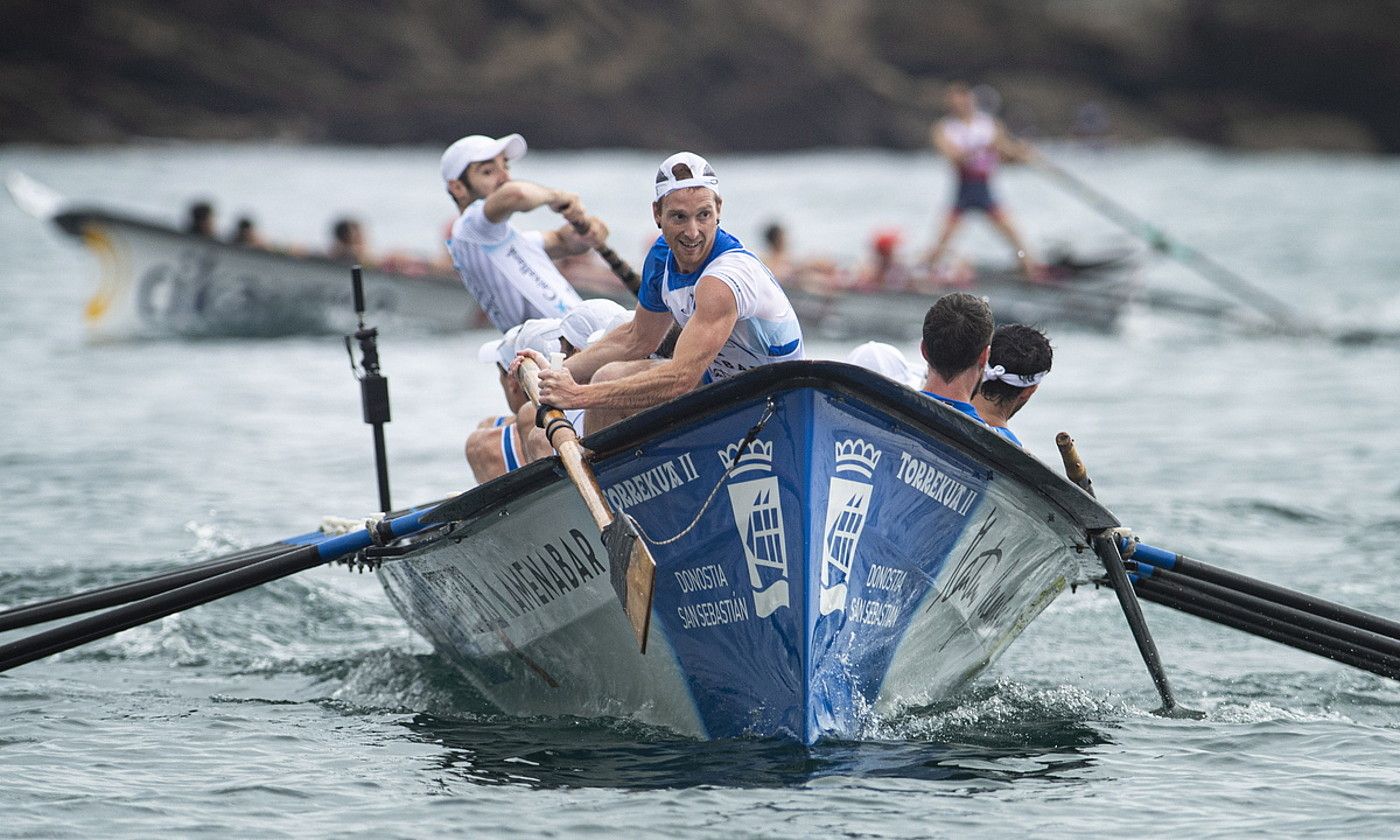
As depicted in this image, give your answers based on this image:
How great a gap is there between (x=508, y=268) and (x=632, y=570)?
11.7 feet

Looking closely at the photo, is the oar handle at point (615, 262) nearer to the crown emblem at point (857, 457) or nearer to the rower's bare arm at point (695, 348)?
the rower's bare arm at point (695, 348)

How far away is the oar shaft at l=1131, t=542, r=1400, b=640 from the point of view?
723 cm

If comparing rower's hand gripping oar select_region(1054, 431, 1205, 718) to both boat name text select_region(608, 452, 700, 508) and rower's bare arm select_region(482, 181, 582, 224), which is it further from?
rower's bare arm select_region(482, 181, 582, 224)

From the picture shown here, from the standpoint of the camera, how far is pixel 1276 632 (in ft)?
24.0

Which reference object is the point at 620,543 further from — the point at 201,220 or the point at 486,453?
the point at 201,220

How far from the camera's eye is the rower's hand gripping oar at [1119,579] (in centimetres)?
683

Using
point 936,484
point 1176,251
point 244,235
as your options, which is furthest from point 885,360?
point 1176,251

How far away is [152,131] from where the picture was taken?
77500 millimetres

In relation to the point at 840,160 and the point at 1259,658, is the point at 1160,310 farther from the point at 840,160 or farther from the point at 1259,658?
the point at 840,160

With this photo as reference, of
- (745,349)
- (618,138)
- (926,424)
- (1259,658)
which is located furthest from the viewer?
(618,138)

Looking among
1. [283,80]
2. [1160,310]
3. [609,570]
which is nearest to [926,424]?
[609,570]

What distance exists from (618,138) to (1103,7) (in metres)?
22.0

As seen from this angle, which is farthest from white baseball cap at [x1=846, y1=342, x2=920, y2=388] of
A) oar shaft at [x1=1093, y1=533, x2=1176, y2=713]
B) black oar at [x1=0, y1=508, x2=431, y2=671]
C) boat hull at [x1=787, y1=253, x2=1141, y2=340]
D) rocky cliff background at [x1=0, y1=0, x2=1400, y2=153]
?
rocky cliff background at [x1=0, y1=0, x2=1400, y2=153]

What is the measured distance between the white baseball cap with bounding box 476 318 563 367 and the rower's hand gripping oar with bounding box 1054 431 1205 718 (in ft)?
7.59
